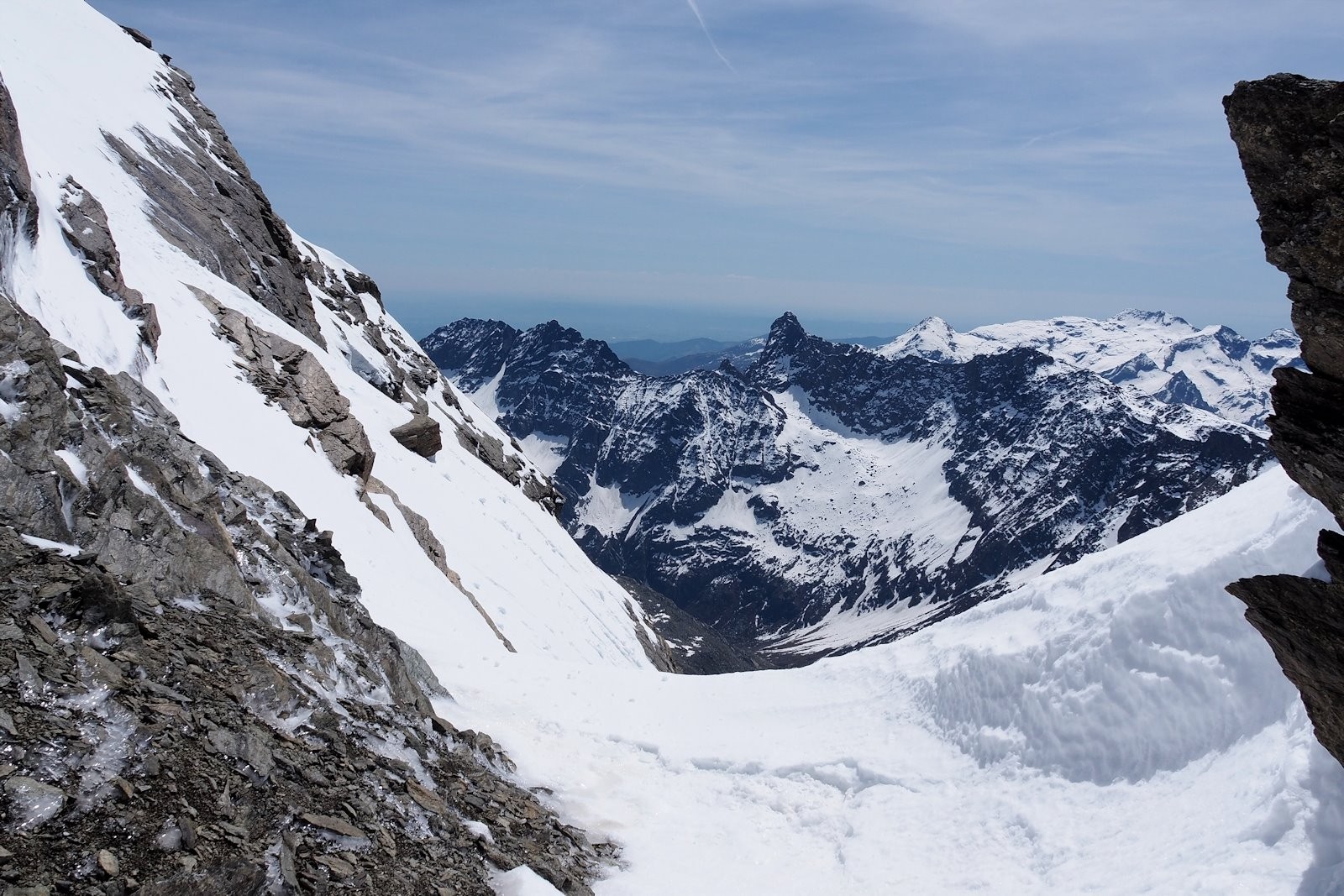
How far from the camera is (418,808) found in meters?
12.4

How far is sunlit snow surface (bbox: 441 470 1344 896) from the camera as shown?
14219 mm

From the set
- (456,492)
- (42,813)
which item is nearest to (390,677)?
(42,813)

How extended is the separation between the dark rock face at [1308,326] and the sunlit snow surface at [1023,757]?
5.97 ft

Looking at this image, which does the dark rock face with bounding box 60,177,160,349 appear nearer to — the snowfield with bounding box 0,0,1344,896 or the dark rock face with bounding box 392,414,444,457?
the snowfield with bounding box 0,0,1344,896

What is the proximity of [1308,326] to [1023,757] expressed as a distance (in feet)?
34.0

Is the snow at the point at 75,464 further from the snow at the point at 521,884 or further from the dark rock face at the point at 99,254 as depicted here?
the dark rock face at the point at 99,254

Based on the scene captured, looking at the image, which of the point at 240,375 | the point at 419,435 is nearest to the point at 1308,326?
the point at 240,375

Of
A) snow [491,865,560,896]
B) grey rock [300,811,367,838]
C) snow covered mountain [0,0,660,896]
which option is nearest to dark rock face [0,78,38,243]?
snow covered mountain [0,0,660,896]

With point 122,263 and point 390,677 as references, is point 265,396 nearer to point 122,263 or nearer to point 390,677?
point 122,263

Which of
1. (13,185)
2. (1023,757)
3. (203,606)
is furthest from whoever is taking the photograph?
(13,185)

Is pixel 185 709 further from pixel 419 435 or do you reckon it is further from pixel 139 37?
pixel 139 37

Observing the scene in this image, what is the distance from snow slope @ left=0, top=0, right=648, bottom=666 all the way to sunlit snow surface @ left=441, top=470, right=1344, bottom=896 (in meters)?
7.07

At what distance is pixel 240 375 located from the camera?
31938 mm

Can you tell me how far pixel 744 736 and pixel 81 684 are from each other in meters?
15.5
